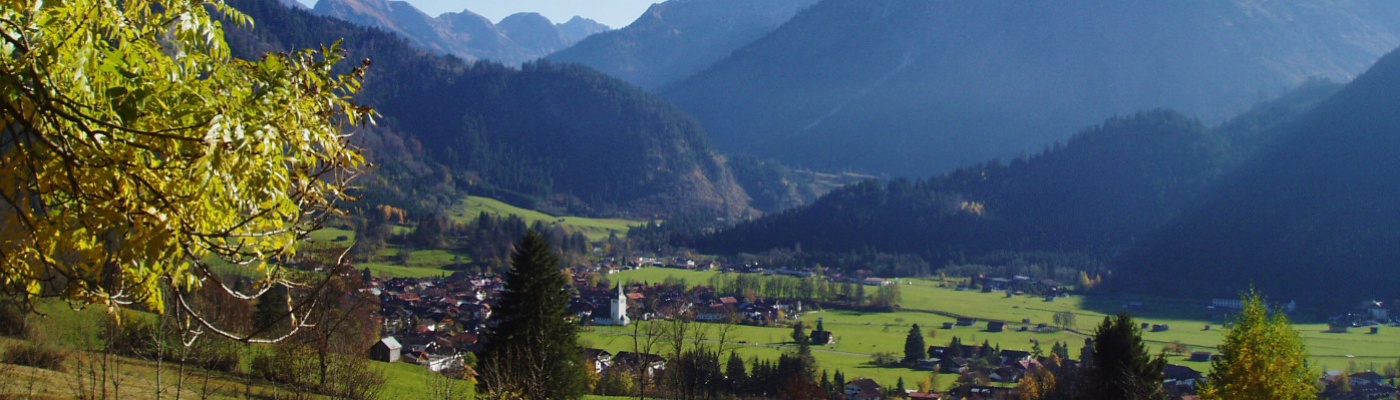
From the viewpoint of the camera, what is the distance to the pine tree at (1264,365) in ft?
54.7

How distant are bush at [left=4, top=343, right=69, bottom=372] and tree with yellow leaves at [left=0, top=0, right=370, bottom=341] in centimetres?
1807

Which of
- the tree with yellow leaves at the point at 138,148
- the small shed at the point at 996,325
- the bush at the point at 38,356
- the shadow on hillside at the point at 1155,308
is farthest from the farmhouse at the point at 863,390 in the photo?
the shadow on hillside at the point at 1155,308

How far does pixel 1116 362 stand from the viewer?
2269 centimetres

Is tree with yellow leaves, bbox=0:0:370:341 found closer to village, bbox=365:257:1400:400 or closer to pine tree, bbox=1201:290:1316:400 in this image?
village, bbox=365:257:1400:400

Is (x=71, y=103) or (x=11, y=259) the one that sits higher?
(x=71, y=103)

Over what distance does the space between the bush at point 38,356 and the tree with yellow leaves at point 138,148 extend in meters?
18.1

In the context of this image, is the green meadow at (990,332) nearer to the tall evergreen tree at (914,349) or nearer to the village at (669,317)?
the village at (669,317)

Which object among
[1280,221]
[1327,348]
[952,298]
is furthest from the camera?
[1280,221]

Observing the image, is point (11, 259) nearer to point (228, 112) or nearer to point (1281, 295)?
point (228, 112)

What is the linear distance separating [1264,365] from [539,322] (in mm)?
14361

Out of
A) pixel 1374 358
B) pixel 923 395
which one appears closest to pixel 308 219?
pixel 923 395

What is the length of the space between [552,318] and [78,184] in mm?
18734

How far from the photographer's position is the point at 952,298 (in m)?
86.0

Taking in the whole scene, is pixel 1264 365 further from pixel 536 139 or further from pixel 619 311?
pixel 536 139
